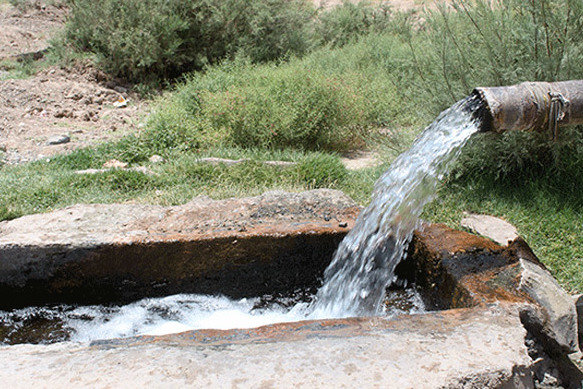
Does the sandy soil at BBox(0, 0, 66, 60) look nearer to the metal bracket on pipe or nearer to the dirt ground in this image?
the dirt ground

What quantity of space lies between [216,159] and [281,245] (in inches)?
102

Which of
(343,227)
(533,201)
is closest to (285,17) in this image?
(533,201)

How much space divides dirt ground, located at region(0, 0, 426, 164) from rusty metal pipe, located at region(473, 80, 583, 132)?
11.9 feet

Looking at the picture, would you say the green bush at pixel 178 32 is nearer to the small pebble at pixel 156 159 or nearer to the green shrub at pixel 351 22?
the green shrub at pixel 351 22

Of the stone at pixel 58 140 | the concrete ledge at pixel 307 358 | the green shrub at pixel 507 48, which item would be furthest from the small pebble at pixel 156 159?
the concrete ledge at pixel 307 358

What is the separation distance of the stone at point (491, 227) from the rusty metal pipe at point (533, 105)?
1.18m

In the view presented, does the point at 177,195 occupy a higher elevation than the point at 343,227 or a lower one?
lower

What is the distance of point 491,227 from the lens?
11.6 feet

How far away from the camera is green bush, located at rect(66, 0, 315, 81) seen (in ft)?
31.8

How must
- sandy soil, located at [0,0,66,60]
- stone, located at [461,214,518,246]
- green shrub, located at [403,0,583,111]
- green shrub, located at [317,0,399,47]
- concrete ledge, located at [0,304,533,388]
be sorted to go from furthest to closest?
green shrub, located at [317,0,399,47]
sandy soil, located at [0,0,66,60]
green shrub, located at [403,0,583,111]
stone, located at [461,214,518,246]
concrete ledge, located at [0,304,533,388]

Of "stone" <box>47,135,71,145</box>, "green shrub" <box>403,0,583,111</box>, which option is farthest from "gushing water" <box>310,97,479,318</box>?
"stone" <box>47,135,71,145</box>

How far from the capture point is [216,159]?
17.0ft

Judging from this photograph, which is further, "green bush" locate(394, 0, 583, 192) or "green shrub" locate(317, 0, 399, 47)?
"green shrub" locate(317, 0, 399, 47)

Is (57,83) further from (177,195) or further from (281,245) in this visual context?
(281,245)
